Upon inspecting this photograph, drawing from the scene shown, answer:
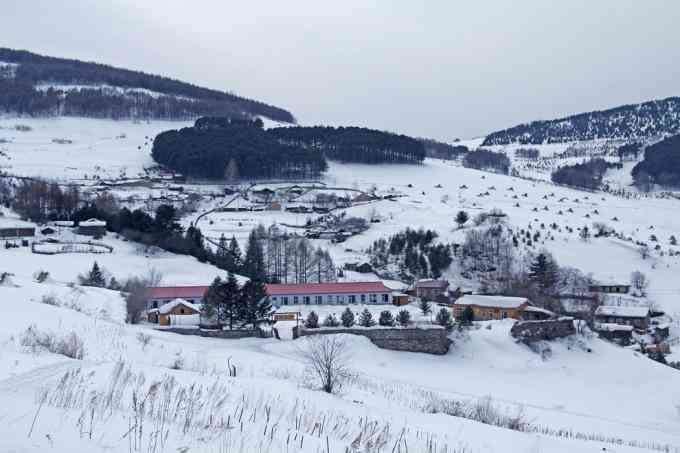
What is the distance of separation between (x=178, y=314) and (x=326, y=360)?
1474 cm

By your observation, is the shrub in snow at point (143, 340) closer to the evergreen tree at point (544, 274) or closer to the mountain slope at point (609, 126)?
the evergreen tree at point (544, 274)

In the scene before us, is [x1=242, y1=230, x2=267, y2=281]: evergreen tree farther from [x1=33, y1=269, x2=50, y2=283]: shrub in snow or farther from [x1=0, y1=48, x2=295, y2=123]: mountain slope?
[x1=0, y1=48, x2=295, y2=123]: mountain slope

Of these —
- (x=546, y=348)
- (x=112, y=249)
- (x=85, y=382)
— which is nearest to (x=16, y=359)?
(x=85, y=382)

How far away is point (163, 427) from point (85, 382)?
1.91 metres

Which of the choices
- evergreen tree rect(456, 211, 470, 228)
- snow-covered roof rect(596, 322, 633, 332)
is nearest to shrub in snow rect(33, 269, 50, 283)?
snow-covered roof rect(596, 322, 633, 332)

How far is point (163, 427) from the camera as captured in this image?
398 centimetres

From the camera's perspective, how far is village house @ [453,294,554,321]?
92.8 ft

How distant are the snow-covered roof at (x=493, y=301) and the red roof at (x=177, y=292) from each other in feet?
42.2

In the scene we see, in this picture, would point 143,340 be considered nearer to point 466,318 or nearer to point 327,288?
point 466,318

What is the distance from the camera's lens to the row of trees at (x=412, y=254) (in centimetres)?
4003

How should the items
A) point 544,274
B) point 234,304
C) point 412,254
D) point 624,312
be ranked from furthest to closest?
point 412,254, point 544,274, point 624,312, point 234,304

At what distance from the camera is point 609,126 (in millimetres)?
177500

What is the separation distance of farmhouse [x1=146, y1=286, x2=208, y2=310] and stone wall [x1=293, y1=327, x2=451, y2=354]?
848cm

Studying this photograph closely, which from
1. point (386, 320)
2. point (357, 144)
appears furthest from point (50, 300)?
point (357, 144)
